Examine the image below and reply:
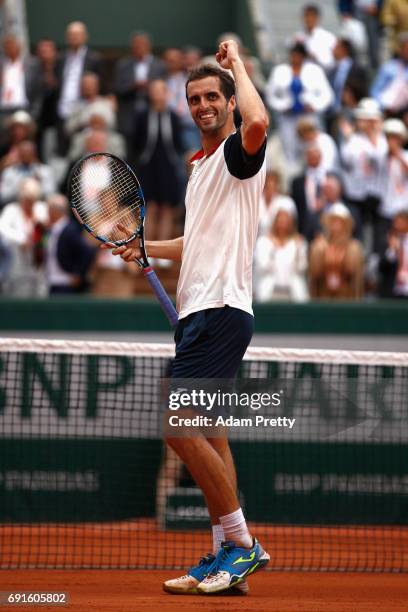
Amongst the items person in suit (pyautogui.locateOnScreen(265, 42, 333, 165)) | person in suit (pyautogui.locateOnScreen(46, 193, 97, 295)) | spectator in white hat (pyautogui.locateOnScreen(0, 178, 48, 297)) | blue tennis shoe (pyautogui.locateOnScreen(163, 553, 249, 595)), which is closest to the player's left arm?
blue tennis shoe (pyautogui.locateOnScreen(163, 553, 249, 595))

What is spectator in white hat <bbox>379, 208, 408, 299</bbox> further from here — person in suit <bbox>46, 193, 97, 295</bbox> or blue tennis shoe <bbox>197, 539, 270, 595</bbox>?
blue tennis shoe <bbox>197, 539, 270, 595</bbox>

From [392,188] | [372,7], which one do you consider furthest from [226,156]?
[372,7]

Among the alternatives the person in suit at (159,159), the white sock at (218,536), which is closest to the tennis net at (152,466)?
the white sock at (218,536)

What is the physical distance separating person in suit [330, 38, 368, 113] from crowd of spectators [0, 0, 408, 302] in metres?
0.02

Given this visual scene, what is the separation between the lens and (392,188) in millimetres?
13312

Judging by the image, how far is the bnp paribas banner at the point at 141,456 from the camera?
9258 millimetres

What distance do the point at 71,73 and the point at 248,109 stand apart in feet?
31.4

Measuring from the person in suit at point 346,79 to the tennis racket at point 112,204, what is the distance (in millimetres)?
8674

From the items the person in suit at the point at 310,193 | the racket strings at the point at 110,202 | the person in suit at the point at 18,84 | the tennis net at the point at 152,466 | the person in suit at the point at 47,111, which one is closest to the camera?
the racket strings at the point at 110,202

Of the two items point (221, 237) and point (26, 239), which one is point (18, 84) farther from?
point (221, 237)

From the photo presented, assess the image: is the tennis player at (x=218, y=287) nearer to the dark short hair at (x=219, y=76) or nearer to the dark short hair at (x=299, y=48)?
the dark short hair at (x=219, y=76)

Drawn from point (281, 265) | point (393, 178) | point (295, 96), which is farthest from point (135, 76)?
point (281, 265)

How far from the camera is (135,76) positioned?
15047mm

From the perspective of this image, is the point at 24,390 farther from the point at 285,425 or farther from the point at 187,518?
the point at 285,425
